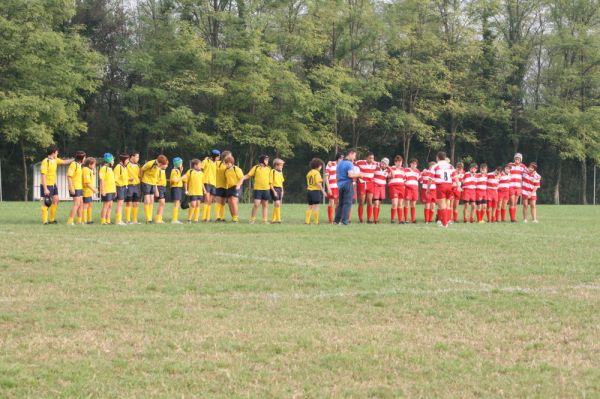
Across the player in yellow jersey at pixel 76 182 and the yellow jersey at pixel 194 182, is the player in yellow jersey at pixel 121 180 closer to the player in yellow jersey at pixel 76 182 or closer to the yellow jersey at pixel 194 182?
the player in yellow jersey at pixel 76 182

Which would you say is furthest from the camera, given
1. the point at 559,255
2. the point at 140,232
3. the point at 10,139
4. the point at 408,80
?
the point at 408,80

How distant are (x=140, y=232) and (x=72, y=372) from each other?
12437 millimetres

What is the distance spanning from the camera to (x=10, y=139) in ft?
140

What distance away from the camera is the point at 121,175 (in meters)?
21.4

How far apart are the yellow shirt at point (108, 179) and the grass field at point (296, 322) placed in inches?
261

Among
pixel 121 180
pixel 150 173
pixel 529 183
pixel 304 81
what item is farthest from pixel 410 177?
pixel 304 81

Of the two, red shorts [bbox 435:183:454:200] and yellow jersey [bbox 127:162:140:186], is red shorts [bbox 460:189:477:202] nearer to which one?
red shorts [bbox 435:183:454:200]

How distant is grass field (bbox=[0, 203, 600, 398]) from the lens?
18.3 ft

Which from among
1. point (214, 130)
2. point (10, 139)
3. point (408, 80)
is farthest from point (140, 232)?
point (408, 80)

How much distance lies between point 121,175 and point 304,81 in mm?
32559

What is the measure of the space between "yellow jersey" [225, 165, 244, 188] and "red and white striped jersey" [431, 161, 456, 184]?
4972mm

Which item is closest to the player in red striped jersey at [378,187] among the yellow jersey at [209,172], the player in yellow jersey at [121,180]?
the yellow jersey at [209,172]

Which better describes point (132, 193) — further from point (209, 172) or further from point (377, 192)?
point (377, 192)

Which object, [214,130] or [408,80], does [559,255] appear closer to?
[214,130]
